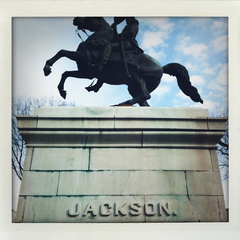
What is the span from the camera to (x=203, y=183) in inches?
185

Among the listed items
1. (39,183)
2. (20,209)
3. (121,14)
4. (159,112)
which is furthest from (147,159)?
(121,14)

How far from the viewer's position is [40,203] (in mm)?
4645

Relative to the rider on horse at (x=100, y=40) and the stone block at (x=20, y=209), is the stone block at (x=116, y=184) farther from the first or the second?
the rider on horse at (x=100, y=40)

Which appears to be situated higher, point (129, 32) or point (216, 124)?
point (129, 32)

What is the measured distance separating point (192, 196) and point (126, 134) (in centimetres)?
91

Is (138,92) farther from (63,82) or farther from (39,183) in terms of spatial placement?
(39,183)

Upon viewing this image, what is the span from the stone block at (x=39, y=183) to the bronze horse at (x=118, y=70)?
995 mm

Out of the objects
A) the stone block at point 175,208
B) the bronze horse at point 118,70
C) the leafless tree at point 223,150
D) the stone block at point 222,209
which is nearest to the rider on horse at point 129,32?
the bronze horse at point 118,70

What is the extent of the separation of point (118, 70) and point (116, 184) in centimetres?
132

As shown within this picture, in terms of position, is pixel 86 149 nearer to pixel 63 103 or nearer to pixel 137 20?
pixel 63 103

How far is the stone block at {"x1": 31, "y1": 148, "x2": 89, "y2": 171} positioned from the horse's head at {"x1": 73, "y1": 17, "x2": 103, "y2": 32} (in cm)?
142

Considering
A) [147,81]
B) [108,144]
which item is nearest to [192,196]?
[108,144]

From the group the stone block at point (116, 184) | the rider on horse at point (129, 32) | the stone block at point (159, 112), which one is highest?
the rider on horse at point (129, 32)

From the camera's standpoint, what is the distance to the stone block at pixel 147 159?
470 cm
